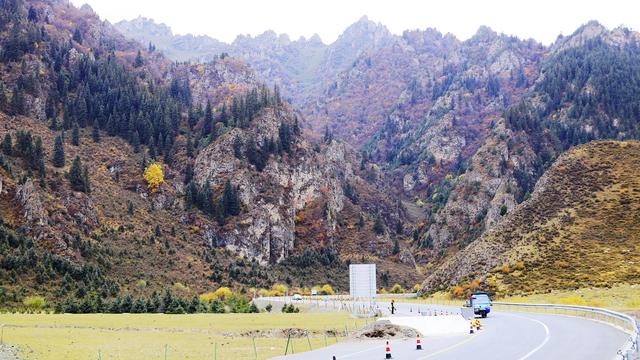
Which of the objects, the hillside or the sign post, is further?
the hillside

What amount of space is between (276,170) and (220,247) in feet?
91.6

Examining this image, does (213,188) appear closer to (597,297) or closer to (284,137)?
(284,137)

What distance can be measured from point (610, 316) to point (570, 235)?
4852 centimetres

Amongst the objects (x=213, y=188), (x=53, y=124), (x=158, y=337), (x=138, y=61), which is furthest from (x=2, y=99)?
(x=158, y=337)

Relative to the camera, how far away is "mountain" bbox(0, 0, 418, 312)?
9356 centimetres

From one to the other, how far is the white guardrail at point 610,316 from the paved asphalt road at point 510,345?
2.68 ft

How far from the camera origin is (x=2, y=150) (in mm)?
104500

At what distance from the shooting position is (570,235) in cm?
8638

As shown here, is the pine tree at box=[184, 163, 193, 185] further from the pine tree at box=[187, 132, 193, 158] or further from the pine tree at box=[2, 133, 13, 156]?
the pine tree at box=[2, 133, 13, 156]

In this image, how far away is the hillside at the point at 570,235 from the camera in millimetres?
77438

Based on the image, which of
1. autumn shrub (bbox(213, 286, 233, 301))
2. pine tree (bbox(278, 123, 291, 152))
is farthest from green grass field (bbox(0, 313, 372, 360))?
pine tree (bbox(278, 123, 291, 152))

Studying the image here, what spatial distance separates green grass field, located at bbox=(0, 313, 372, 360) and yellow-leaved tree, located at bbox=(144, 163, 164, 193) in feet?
225

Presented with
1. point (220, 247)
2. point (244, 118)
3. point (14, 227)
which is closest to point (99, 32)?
point (244, 118)

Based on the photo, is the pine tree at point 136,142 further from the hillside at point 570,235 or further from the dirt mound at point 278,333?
the dirt mound at point 278,333
